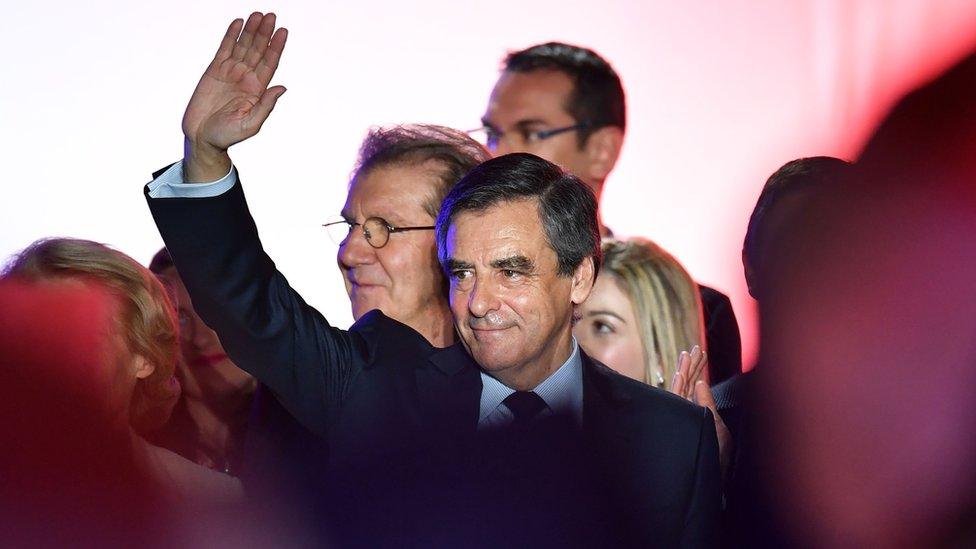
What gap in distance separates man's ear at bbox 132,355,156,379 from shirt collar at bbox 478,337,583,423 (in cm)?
65

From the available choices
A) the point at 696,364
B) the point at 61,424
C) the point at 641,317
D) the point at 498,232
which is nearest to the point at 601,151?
the point at 641,317

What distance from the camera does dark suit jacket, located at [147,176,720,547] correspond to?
200cm

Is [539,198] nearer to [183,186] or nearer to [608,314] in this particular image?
[183,186]

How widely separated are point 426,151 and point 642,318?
2.47ft

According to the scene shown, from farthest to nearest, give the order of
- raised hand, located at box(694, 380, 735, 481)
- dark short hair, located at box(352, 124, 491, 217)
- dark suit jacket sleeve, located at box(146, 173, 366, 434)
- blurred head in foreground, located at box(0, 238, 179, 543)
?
dark short hair, located at box(352, 124, 491, 217) < raised hand, located at box(694, 380, 735, 481) < dark suit jacket sleeve, located at box(146, 173, 366, 434) < blurred head in foreground, located at box(0, 238, 179, 543)

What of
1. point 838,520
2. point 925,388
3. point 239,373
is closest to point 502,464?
point 838,520

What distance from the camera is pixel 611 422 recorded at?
2.25 metres

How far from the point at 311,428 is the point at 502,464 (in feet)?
1.13

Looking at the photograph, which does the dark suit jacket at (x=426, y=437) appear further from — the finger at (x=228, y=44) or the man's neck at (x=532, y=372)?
the finger at (x=228, y=44)

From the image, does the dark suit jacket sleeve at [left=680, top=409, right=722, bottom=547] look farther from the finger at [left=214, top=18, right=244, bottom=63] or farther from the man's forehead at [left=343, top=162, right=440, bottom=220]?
the finger at [left=214, top=18, right=244, bottom=63]

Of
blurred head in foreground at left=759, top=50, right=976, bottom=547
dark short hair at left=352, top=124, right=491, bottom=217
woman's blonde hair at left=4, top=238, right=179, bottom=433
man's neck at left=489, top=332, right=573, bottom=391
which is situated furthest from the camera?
dark short hair at left=352, top=124, right=491, bottom=217

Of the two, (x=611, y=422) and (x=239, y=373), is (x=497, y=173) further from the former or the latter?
(x=239, y=373)

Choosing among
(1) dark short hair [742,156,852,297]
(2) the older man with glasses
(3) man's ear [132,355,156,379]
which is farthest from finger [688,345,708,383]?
(3) man's ear [132,355,156,379]

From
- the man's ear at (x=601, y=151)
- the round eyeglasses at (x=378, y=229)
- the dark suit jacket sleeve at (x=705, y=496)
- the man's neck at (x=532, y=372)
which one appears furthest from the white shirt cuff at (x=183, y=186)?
the man's ear at (x=601, y=151)
